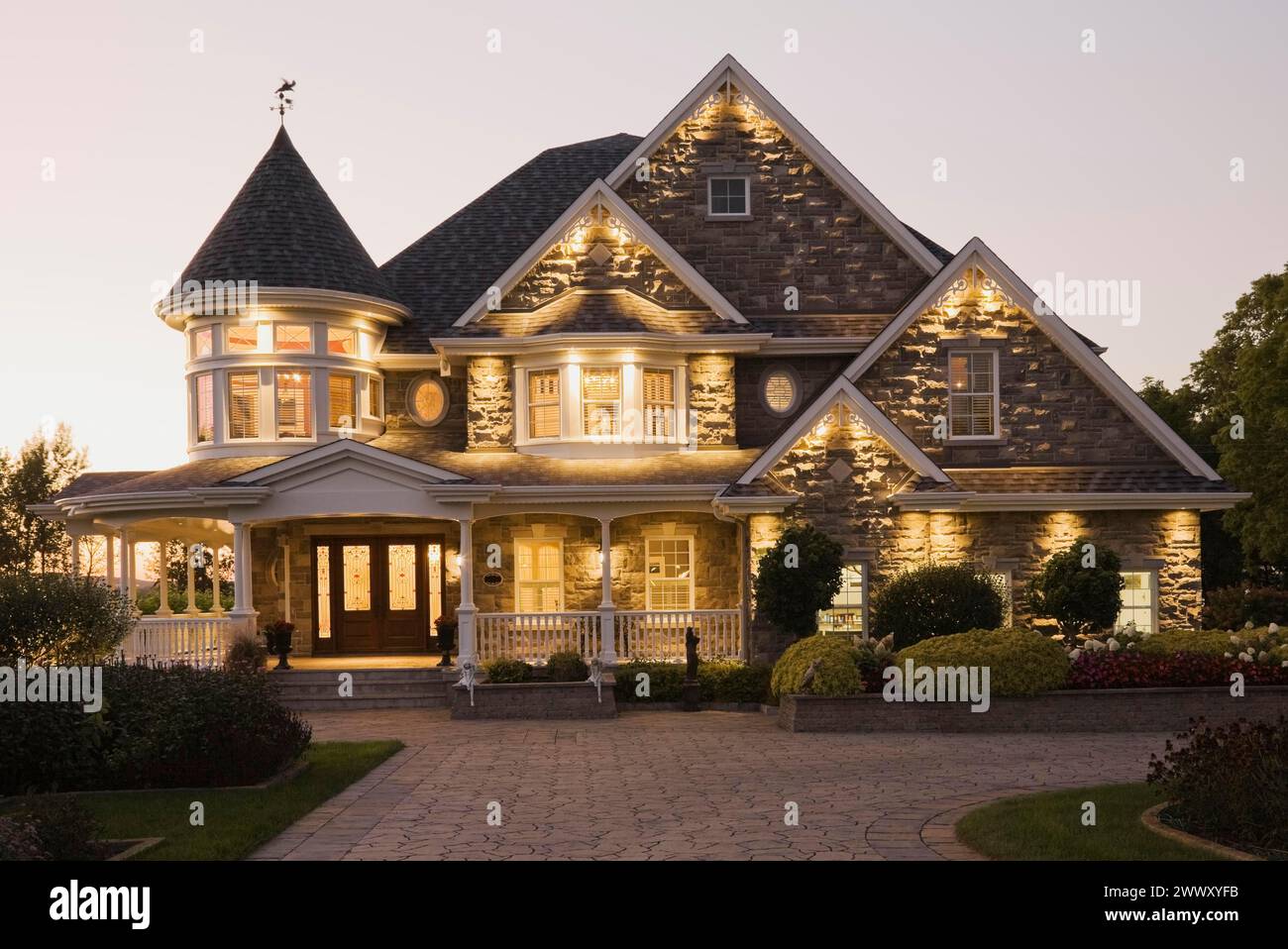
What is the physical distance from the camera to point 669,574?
2412 centimetres

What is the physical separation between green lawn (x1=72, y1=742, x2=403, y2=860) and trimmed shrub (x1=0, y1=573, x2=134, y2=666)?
10.4ft

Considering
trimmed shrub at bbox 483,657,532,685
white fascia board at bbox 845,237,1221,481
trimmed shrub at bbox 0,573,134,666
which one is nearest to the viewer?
trimmed shrub at bbox 0,573,134,666

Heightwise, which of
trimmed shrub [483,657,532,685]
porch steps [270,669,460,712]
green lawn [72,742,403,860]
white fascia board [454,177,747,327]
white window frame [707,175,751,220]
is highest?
white window frame [707,175,751,220]

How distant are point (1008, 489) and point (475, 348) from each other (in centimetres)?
978

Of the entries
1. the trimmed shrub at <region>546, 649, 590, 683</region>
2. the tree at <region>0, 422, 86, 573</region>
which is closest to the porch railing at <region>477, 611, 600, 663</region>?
the trimmed shrub at <region>546, 649, 590, 683</region>

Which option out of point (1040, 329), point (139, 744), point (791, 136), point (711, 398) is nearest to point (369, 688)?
point (711, 398)

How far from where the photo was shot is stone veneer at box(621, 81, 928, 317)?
2581cm

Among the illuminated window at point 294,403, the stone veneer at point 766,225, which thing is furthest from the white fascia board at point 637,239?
the illuminated window at point 294,403

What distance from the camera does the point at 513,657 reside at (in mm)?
22031

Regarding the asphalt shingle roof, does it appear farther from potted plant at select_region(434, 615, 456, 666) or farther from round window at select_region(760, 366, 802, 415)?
round window at select_region(760, 366, 802, 415)

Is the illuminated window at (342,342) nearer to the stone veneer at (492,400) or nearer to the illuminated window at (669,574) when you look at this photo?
the stone veneer at (492,400)

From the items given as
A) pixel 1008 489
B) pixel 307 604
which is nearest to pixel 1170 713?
pixel 1008 489

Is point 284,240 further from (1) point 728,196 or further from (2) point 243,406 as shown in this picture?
(1) point 728,196
